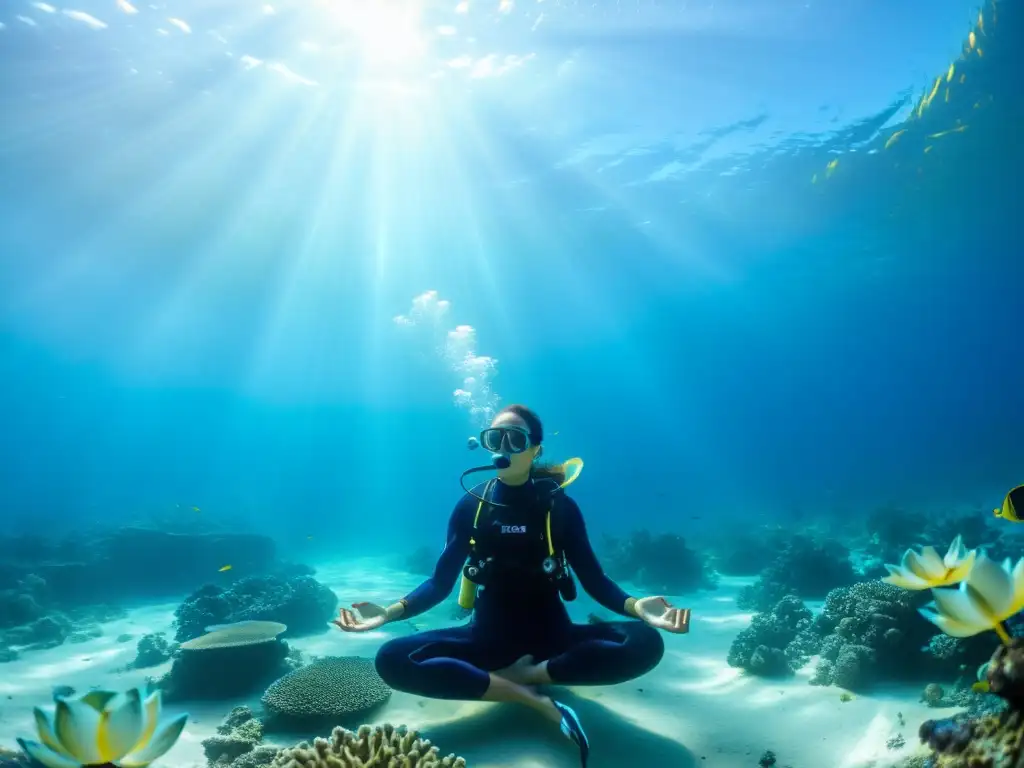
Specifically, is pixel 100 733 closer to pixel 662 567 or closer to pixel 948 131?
pixel 662 567

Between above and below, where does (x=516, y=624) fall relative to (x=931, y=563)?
below

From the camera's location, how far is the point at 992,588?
2018 millimetres

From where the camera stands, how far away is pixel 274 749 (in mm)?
4383

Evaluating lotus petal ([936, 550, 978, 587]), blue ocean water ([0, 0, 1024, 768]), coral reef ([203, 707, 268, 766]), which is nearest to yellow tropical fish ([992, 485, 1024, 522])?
blue ocean water ([0, 0, 1024, 768])

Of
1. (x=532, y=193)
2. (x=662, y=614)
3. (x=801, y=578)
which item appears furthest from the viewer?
(x=532, y=193)

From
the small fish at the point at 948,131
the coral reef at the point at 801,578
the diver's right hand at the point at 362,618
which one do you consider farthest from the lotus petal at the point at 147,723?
the small fish at the point at 948,131

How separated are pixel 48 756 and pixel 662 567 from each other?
48.2 ft

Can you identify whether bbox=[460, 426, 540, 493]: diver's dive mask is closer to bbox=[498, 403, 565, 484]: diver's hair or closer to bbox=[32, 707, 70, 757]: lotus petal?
bbox=[498, 403, 565, 484]: diver's hair

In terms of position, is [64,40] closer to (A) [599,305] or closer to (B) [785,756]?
(B) [785,756]

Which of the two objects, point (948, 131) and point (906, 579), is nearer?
point (906, 579)

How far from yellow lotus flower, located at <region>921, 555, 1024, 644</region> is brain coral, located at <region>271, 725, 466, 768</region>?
109 inches

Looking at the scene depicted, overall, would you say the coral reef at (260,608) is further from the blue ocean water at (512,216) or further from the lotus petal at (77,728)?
the lotus petal at (77,728)

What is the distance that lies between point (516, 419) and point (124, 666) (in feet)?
29.9

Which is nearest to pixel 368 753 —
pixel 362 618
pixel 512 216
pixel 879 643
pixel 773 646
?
pixel 362 618
